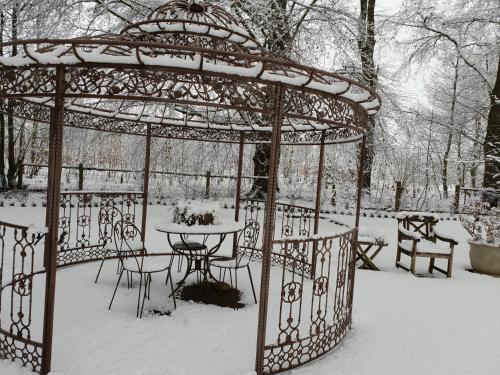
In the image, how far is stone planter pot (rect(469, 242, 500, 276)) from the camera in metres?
8.32

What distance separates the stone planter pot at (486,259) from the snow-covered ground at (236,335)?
1775 millimetres

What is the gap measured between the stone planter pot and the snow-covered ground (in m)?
1.78

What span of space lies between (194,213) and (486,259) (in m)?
6.51

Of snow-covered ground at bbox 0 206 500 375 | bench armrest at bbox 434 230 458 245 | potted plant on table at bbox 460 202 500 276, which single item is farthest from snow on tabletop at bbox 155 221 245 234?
potted plant on table at bbox 460 202 500 276

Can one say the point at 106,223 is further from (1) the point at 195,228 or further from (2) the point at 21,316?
(2) the point at 21,316

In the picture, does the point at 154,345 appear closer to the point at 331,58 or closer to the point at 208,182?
the point at 331,58

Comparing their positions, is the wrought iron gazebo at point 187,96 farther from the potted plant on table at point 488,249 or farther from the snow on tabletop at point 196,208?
the potted plant on table at point 488,249

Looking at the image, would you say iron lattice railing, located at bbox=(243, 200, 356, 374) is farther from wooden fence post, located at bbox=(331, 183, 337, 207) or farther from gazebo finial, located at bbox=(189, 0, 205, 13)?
wooden fence post, located at bbox=(331, 183, 337, 207)

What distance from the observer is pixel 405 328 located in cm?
517

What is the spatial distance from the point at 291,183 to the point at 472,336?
12.8 metres

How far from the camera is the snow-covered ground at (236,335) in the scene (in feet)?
12.5

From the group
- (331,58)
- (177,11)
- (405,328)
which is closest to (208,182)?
(331,58)

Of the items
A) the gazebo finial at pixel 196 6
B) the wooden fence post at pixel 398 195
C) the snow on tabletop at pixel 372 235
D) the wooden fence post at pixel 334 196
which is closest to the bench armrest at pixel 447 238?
the snow on tabletop at pixel 372 235

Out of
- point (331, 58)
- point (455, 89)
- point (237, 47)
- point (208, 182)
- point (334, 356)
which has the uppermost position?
point (455, 89)
